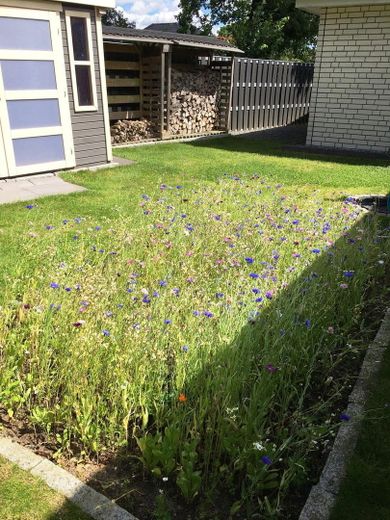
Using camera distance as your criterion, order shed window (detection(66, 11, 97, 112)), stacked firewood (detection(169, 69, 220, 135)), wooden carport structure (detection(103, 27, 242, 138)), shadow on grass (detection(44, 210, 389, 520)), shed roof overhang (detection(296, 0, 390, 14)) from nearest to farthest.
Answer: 1. shadow on grass (detection(44, 210, 389, 520))
2. shed window (detection(66, 11, 97, 112))
3. shed roof overhang (detection(296, 0, 390, 14))
4. wooden carport structure (detection(103, 27, 242, 138))
5. stacked firewood (detection(169, 69, 220, 135))

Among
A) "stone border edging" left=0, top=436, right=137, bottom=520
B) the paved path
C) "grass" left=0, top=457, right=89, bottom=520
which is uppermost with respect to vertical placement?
the paved path

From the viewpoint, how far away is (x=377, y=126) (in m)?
11.0

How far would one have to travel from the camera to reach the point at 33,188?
7121 millimetres

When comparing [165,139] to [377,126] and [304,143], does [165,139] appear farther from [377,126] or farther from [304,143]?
[377,126]

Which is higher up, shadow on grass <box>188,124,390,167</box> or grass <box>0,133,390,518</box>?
grass <box>0,133,390,518</box>

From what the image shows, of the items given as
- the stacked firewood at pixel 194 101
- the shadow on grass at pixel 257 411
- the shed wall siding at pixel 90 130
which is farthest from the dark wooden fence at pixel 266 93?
the shadow on grass at pixel 257 411

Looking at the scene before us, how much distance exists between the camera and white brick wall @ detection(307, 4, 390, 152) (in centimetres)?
1034

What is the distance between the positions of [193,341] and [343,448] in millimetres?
957

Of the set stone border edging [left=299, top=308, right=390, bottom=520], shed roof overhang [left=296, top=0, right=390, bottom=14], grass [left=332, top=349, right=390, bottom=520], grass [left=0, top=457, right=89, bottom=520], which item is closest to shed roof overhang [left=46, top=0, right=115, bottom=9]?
shed roof overhang [left=296, top=0, right=390, bottom=14]

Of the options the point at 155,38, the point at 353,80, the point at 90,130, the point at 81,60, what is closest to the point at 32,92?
the point at 81,60

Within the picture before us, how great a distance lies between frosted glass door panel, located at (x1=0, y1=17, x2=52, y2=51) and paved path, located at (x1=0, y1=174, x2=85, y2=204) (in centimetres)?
202

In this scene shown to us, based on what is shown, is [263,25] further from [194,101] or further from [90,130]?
[90,130]

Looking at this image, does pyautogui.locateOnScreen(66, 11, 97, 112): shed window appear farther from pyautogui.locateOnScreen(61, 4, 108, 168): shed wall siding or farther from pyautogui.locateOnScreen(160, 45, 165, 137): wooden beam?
pyautogui.locateOnScreen(160, 45, 165, 137): wooden beam

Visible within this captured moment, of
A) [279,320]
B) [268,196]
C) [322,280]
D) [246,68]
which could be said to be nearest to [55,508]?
[279,320]
